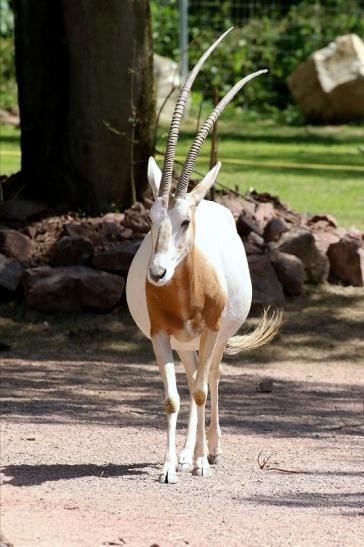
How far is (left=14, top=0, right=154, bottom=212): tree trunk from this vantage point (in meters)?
11.3

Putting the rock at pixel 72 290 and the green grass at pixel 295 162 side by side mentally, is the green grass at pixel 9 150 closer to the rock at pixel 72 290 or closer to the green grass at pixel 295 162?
the green grass at pixel 295 162

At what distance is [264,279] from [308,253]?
58 cm

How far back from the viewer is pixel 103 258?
10.7m

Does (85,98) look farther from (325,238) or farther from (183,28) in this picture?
(183,28)

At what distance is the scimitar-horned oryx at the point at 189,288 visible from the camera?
19.9ft


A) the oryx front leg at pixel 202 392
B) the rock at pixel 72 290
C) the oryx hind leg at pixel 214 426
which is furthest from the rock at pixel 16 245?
the oryx front leg at pixel 202 392

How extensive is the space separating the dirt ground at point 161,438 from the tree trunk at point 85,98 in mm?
1483

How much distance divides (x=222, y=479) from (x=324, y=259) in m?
4.98

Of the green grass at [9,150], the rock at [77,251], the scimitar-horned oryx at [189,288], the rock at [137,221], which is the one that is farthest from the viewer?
the green grass at [9,150]

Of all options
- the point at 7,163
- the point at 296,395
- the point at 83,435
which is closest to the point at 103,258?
the point at 296,395

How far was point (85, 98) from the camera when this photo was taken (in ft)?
37.5

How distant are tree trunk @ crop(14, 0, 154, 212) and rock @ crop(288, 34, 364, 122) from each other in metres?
9.78

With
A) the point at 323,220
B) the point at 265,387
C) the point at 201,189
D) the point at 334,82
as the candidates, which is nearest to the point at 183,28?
the point at 334,82

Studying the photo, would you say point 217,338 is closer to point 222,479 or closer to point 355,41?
point 222,479
